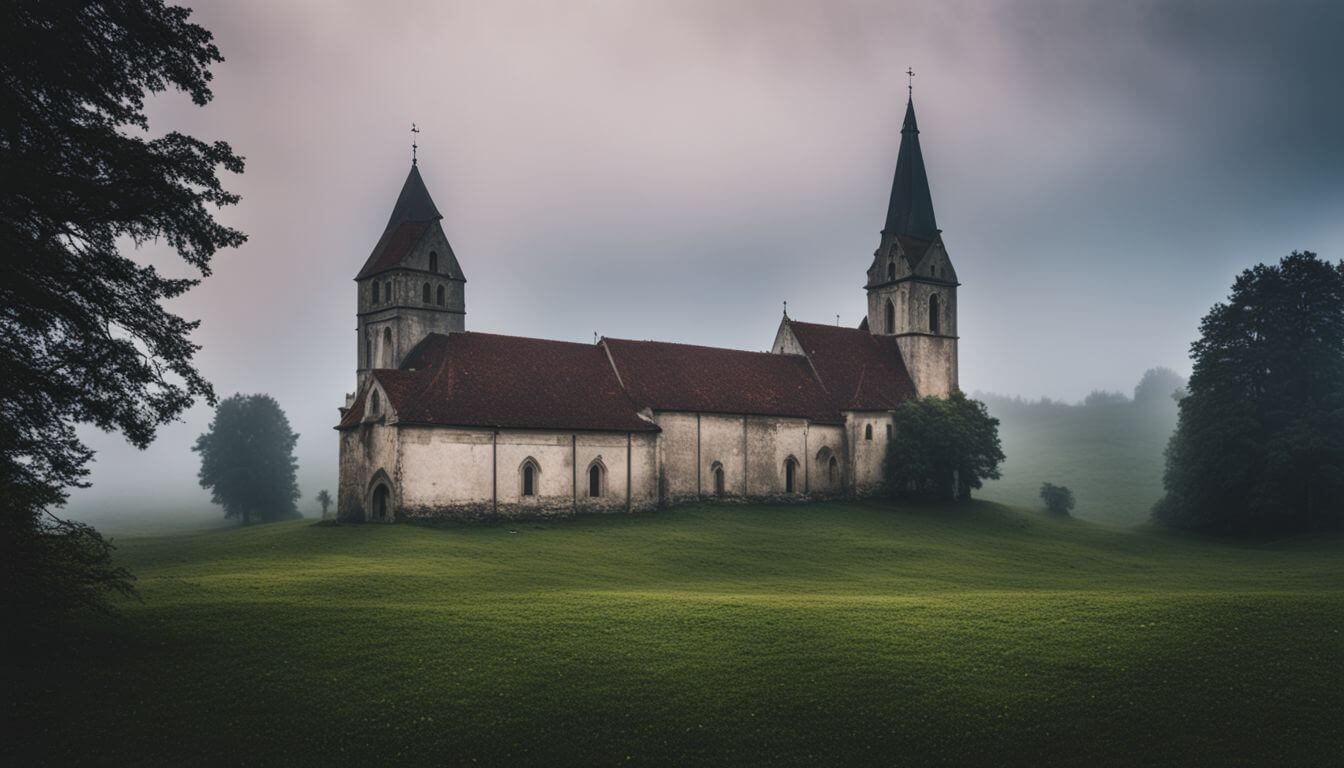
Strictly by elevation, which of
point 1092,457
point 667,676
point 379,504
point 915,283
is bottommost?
point 667,676

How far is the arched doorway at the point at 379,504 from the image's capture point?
163 feet

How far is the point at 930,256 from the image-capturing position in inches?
2783

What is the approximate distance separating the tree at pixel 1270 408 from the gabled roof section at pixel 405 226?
4800 cm

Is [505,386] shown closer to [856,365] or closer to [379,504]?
[379,504]

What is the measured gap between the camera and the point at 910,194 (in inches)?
2854

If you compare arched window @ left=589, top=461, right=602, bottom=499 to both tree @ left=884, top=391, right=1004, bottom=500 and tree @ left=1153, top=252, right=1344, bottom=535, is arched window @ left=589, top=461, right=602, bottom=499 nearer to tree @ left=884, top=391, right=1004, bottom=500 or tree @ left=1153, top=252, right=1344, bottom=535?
tree @ left=884, top=391, right=1004, bottom=500

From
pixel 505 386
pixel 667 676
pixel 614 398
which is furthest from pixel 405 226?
pixel 667 676

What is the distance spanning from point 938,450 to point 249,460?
59.5 metres

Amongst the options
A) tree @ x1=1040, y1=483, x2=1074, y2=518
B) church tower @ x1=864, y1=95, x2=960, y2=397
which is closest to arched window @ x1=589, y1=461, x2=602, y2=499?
church tower @ x1=864, y1=95, x2=960, y2=397

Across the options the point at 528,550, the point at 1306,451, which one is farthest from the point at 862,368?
the point at 528,550

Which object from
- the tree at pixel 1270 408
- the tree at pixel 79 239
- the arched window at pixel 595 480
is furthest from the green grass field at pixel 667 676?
the tree at pixel 1270 408

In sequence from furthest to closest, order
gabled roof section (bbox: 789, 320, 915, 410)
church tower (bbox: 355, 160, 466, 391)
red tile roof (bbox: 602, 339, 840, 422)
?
gabled roof section (bbox: 789, 320, 915, 410), red tile roof (bbox: 602, 339, 840, 422), church tower (bbox: 355, 160, 466, 391)

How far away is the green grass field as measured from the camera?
775 inches

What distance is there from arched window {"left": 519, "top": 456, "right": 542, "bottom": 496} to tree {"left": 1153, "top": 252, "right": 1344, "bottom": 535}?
40.7 metres
